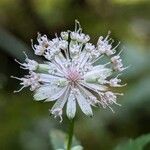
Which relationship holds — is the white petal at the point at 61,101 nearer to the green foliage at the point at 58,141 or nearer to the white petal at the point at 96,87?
the white petal at the point at 96,87

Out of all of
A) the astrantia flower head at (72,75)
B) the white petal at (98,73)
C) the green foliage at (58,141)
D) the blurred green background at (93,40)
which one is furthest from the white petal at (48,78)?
the blurred green background at (93,40)

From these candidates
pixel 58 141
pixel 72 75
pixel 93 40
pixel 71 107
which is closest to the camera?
pixel 71 107

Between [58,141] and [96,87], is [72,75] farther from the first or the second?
[58,141]

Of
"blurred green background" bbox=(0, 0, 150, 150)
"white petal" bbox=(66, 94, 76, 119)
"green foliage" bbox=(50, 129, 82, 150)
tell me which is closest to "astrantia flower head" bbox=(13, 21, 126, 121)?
"white petal" bbox=(66, 94, 76, 119)

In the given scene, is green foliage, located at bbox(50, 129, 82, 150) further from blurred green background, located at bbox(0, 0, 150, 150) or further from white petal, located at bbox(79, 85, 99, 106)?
blurred green background, located at bbox(0, 0, 150, 150)

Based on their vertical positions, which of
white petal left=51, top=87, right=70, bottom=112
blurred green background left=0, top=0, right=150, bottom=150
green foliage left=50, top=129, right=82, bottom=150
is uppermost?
blurred green background left=0, top=0, right=150, bottom=150

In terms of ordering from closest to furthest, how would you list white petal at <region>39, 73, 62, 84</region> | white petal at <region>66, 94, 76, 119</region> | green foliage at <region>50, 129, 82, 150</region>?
1. white petal at <region>66, 94, 76, 119</region>
2. white petal at <region>39, 73, 62, 84</region>
3. green foliage at <region>50, 129, 82, 150</region>

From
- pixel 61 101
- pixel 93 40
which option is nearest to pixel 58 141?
pixel 61 101
